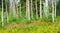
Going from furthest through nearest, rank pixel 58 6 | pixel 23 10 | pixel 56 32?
pixel 58 6, pixel 23 10, pixel 56 32

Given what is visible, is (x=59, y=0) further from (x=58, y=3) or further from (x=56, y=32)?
(x=56, y=32)

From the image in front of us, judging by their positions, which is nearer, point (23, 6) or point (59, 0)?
point (23, 6)

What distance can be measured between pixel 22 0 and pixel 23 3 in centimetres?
69

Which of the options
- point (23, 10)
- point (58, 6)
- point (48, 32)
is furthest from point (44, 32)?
point (58, 6)

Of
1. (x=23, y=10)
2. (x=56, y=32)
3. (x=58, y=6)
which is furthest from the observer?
(x=58, y=6)

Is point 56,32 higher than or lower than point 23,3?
lower

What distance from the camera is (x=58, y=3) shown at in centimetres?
4606

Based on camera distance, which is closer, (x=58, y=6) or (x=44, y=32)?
(x=44, y=32)

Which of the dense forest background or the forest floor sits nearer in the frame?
the forest floor

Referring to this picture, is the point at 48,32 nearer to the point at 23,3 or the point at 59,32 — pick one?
the point at 59,32

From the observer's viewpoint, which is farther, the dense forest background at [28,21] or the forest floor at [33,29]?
the dense forest background at [28,21]

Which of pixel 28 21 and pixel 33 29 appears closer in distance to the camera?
pixel 33 29

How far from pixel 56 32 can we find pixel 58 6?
113 ft

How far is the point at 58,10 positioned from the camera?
4575 centimetres
